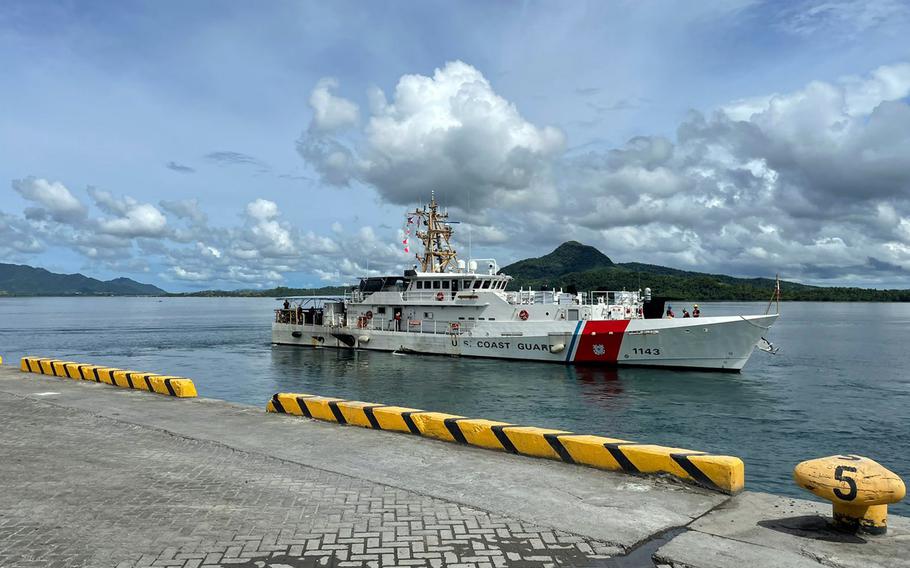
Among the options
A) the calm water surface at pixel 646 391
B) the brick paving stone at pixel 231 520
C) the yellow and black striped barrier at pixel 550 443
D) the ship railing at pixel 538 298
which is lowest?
the calm water surface at pixel 646 391

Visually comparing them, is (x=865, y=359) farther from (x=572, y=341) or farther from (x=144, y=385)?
(x=144, y=385)

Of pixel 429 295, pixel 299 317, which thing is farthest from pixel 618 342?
pixel 299 317

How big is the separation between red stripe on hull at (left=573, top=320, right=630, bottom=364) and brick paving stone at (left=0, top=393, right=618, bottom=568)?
24.4m

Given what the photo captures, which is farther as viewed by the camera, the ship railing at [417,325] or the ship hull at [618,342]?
the ship railing at [417,325]

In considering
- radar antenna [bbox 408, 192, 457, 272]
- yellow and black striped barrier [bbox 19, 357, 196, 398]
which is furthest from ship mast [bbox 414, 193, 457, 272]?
yellow and black striped barrier [bbox 19, 357, 196, 398]

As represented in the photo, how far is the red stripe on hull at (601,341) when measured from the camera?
3114cm

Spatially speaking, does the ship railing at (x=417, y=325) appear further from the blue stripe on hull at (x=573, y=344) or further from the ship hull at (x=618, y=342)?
the blue stripe on hull at (x=573, y=344)

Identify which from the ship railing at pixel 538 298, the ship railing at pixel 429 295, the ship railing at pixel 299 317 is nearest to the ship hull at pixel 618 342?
the ship railing at pixel 538 298

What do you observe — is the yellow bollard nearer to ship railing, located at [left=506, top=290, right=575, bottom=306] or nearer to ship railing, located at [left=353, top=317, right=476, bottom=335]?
ship railing, located at [left=506, top=290, right=575, bottom=306]

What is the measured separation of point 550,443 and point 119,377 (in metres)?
13.4

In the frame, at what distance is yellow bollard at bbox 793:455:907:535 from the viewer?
5.62 metres

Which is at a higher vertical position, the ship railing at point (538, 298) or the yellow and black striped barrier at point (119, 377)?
the ship railing at point (538, 298)

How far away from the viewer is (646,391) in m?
25.5

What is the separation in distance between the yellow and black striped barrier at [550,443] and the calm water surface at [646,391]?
6034 mm
